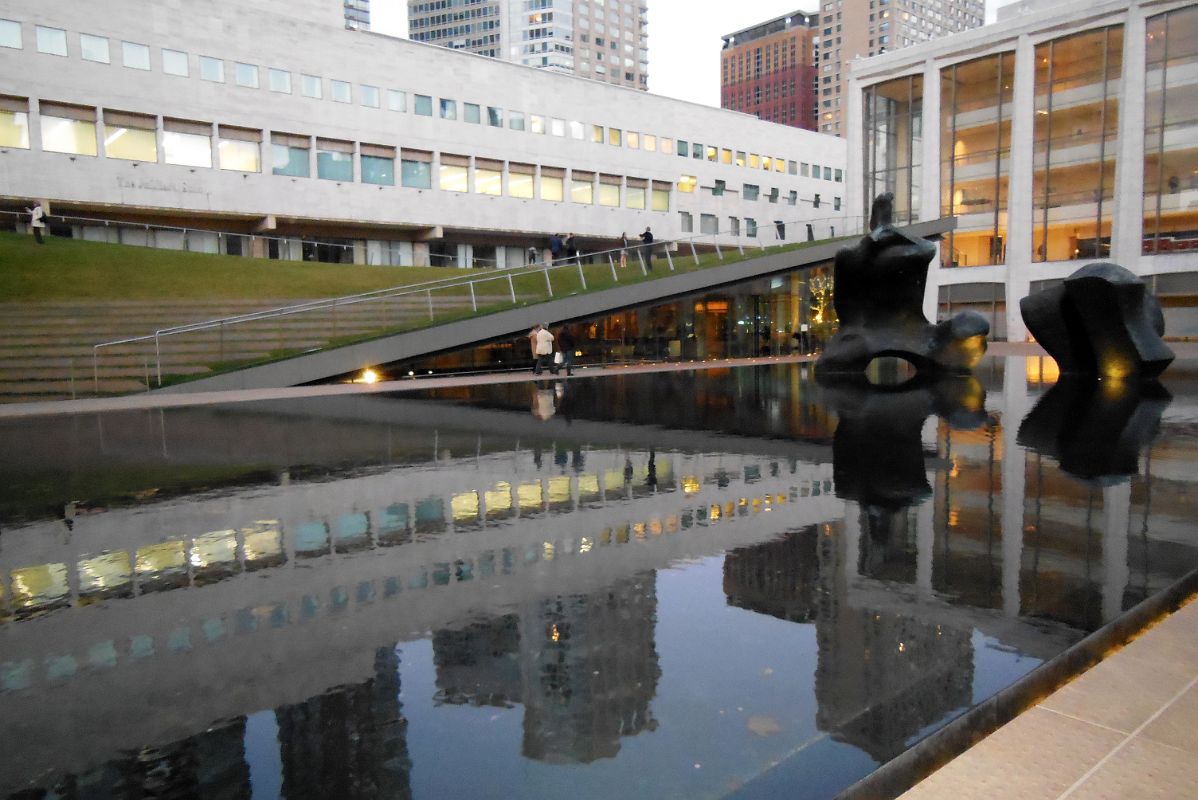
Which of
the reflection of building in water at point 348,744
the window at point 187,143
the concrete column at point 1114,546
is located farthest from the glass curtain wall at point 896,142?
the reflection of building in water at point 348,744

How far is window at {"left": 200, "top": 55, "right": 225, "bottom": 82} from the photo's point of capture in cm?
4194

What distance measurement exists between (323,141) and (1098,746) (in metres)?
48.1

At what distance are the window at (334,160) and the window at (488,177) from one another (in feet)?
24.9

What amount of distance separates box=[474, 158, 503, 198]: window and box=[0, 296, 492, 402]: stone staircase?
2847cm

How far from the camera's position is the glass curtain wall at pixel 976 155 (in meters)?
44.8

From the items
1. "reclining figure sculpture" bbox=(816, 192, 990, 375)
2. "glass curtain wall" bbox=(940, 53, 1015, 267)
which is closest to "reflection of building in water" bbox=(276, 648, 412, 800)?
"reclining figure sculpture" bbox=(816, 192, 990, 375)

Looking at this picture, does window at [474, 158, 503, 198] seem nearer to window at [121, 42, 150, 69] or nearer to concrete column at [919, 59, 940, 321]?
window at [121, 42, 150, 69]

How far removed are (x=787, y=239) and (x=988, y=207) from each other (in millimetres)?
21913

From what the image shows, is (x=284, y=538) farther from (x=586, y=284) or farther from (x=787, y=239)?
(x=787, y=239)

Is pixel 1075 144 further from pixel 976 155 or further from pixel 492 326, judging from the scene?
pixel 492 326

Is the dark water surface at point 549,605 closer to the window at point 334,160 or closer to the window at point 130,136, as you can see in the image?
the window at point 130,136

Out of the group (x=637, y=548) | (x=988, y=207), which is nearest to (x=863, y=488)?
(x=637, y=548)

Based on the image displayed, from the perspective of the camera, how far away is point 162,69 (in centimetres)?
4078

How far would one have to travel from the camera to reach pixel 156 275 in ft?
90.5
